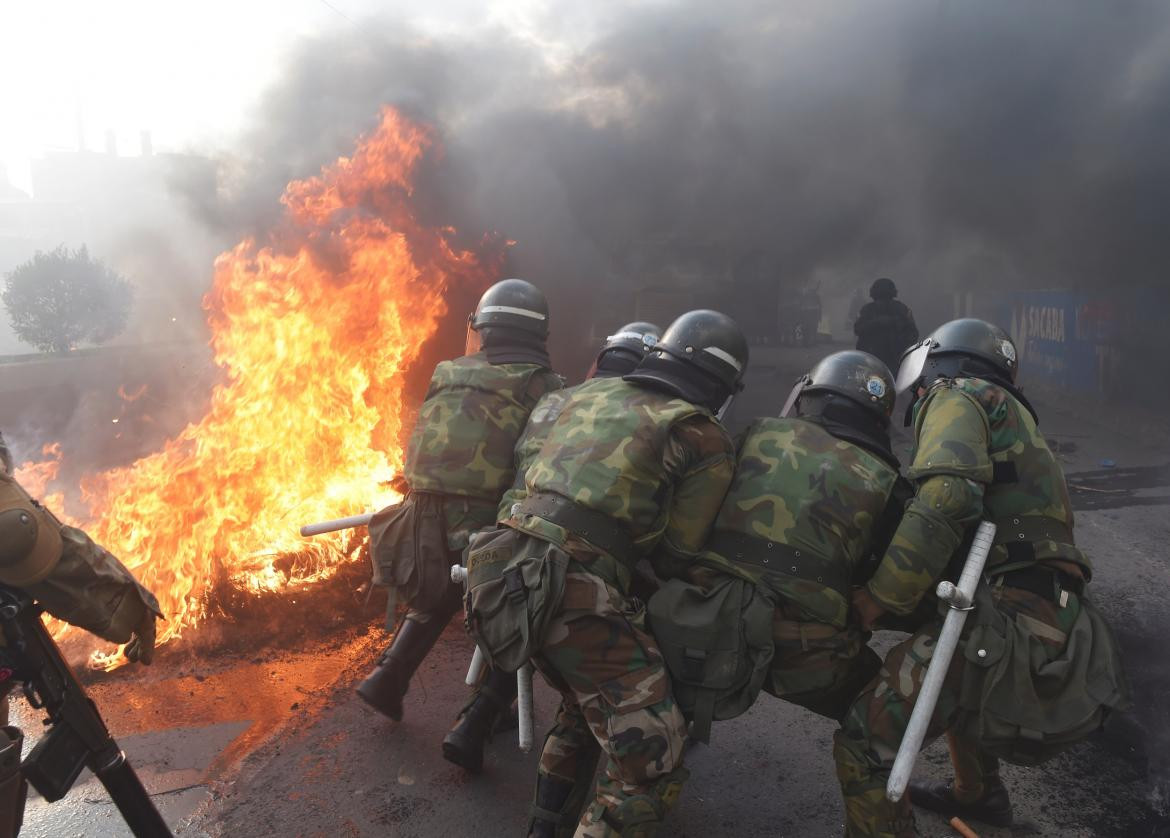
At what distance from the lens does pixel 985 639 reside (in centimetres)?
233

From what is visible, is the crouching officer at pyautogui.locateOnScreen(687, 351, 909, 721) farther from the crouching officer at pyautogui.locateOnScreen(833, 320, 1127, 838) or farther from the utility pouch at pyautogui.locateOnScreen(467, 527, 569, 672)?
the utility pouch at pyautogui.locateOnScreen(467, 527, 569, 672)

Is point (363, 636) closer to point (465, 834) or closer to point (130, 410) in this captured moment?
point (465, 834)

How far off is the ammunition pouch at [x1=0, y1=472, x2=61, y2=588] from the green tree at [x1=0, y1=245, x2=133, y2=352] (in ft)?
78.1

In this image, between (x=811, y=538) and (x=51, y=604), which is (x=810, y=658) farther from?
(x=51, y=604)

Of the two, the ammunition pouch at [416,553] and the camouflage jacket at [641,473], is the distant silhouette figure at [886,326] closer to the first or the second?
the ammunition pouch at [416,553]

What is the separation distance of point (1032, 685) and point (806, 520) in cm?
80

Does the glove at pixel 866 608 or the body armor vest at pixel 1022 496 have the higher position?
the body armor vest at pixel 1022 496

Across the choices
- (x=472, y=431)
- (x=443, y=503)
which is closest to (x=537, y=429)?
(x=472, y=431)

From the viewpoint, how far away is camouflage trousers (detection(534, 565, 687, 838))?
2211 mm

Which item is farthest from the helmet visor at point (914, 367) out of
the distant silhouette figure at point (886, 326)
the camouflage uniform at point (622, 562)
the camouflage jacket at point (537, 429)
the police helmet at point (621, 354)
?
the distant silhouette figure at point (886, 326)

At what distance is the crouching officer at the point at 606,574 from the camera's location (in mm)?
2230

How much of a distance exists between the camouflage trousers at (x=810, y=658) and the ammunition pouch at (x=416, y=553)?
1.56m

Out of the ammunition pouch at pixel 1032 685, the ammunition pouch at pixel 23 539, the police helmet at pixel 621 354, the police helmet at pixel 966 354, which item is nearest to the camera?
the ammunition pouch at pixel 23 539

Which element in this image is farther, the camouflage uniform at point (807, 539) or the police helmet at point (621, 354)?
the police helmet at point (621, 354)
